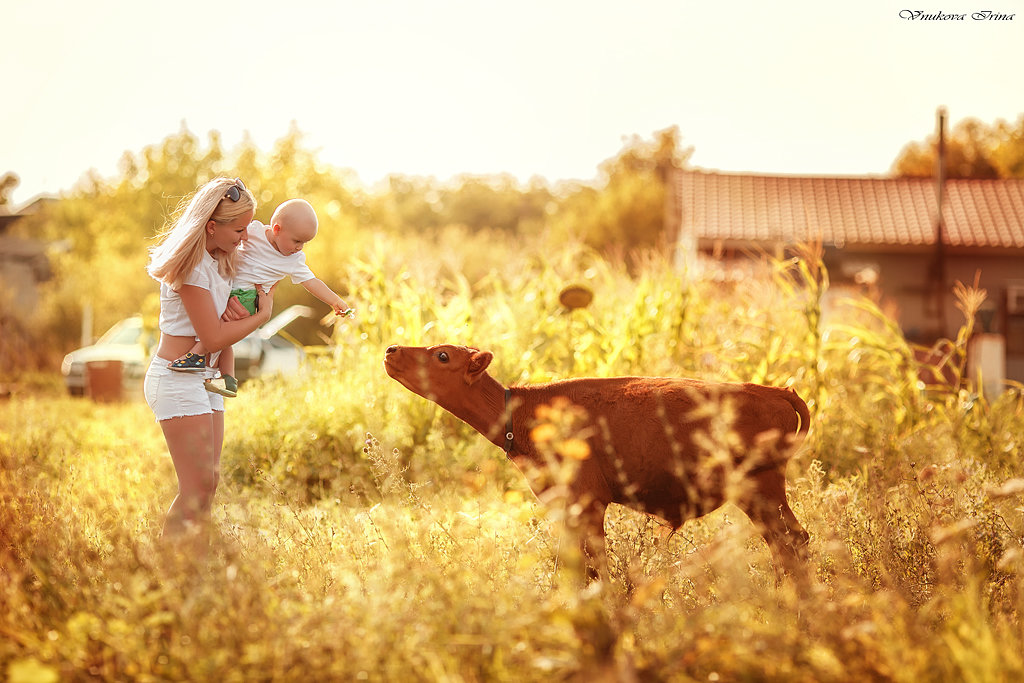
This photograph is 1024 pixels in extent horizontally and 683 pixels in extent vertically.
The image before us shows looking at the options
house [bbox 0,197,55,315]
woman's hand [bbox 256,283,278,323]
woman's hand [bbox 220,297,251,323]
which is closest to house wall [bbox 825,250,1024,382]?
woman's hand [bbox 256,283,278,323]

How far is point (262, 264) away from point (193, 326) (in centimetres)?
52

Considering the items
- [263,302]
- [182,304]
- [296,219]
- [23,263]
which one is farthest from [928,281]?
[23,263]

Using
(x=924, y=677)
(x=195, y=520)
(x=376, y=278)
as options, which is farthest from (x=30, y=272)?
(x=924, y=677)

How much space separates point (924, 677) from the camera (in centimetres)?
256

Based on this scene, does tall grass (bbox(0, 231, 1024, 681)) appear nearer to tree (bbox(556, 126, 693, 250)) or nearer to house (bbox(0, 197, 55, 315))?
house (bbox(0, 197, 55, 315))

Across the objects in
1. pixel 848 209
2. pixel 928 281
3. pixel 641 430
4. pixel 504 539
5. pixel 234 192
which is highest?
pixel 848 209

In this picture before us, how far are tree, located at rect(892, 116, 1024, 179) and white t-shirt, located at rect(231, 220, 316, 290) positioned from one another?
3275cm

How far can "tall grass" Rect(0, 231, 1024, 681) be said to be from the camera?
8.75 ft

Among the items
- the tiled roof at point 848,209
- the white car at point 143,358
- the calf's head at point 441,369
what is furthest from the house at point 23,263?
the calf's head at point 441,369

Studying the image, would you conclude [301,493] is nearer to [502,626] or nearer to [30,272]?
[502,626]

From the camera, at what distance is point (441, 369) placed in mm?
4082

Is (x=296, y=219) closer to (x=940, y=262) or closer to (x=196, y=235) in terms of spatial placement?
(x=196, y=235)

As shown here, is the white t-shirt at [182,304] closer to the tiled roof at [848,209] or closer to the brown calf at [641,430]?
the brown calf at [641,430]

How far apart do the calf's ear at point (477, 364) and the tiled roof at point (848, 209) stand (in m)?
15.5
